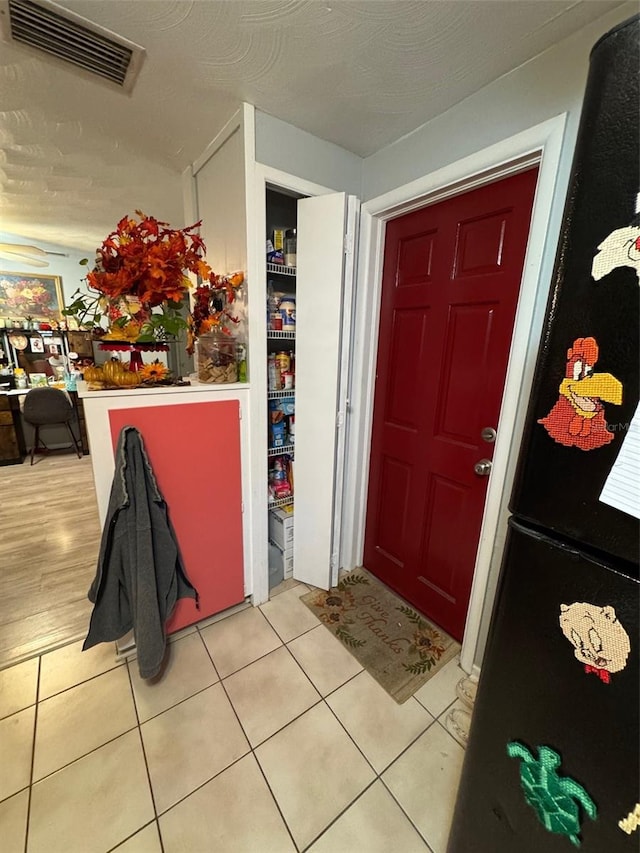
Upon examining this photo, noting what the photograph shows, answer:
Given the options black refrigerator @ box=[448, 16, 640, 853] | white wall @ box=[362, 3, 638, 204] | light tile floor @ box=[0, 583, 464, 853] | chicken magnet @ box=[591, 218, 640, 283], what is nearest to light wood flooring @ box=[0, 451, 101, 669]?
light tile floor @ box=[0, 583, 464, 853]

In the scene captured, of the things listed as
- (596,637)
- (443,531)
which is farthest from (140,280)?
(443,531)

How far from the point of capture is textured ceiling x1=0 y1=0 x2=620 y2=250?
0.97m

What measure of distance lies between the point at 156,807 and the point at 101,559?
808 millimetres

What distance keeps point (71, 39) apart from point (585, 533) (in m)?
1.99

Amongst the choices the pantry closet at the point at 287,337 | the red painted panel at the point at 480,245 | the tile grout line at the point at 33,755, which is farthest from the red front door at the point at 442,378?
the tile grout line at the point at 33,755

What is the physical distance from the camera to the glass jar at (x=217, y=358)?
159 centimetres

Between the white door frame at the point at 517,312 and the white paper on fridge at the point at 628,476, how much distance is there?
81cm

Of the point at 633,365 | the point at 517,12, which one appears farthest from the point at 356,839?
the point at 517,12

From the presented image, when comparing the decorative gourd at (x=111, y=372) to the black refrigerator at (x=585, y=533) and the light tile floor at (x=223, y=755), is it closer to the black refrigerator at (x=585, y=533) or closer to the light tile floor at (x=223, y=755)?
the light tile floor at (x=223, y=755)

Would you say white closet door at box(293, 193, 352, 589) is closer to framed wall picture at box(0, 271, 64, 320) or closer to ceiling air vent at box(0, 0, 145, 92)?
ceiling air vent at box(0, 0, 145, 92)

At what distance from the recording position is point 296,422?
1.84 meters

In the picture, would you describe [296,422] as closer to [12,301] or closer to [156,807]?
[156,807]

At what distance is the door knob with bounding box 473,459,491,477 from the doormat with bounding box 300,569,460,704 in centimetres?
91

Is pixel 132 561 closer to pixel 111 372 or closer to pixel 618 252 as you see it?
pixel 111 372
